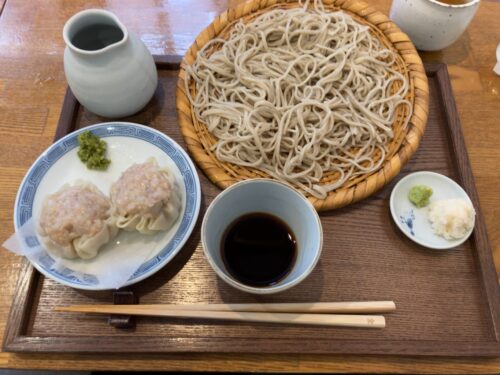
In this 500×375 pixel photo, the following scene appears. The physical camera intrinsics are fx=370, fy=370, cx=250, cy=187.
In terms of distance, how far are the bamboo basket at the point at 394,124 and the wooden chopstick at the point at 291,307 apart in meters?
0.37

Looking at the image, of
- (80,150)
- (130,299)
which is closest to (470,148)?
(130,299)

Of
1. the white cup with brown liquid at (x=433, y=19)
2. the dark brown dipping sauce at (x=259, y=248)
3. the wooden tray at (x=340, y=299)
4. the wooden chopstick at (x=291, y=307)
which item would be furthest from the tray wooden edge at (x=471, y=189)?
the dark brown dipping sauce at (x=259, y=248)

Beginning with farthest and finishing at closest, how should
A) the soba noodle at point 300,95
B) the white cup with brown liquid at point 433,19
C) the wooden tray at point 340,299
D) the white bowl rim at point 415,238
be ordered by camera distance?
1. the white cup with brown liquid at point 433,19
2. the soba noodle at point 300,95
3. the white bowl rim at point 415,238
4. the wooden tray at point 340,299

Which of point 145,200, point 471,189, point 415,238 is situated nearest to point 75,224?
point 145,200

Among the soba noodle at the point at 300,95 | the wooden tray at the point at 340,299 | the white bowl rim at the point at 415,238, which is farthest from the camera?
the soba noodle at the point at 300,95

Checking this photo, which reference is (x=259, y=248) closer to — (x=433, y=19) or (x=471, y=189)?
(x=471, y=189)

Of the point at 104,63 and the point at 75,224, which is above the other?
the point at 104,63

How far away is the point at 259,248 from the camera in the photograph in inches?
52.8

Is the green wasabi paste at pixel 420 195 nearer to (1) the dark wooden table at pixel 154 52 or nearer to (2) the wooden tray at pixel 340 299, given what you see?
(2) the wooden tray at pixel 340 299

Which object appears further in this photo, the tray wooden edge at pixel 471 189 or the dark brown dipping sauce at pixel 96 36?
the dark brown dipping sauce at pixel 96 36

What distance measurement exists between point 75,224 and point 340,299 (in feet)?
3.23

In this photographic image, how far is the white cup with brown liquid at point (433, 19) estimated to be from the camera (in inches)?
66.1

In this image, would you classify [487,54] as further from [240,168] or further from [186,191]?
[186,191]

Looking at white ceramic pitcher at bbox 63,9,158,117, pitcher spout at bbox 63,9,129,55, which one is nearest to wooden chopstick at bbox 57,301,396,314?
white ceramic pitcher at bbox 63,9,158,117
